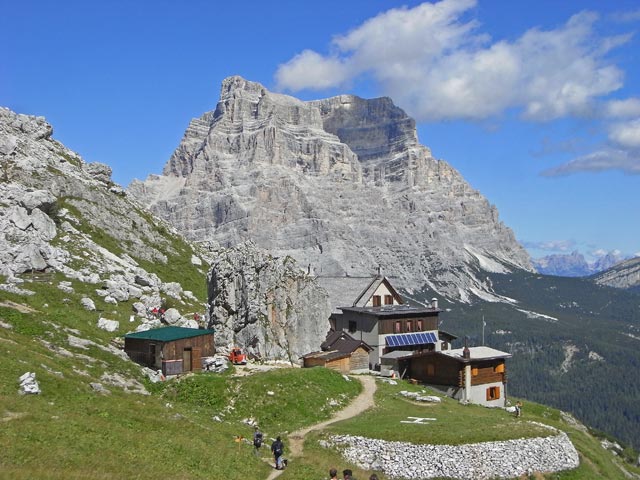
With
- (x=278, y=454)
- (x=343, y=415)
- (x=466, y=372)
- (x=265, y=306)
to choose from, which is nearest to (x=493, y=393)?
(x=466, y=372)

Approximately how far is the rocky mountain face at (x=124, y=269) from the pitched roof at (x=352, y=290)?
1180 centimetres

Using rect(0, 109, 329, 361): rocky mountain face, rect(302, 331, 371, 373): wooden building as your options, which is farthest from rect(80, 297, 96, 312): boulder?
rect(302, 331, 371, 373): wooden building

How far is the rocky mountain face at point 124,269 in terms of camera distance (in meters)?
69.4

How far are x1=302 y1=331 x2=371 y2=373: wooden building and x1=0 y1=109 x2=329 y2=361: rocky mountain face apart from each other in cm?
226

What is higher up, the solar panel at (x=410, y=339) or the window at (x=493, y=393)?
the solar panel at (x=410, y=339)

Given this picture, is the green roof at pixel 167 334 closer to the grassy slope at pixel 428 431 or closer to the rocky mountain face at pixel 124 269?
the rocky mountain face at pixel 124 269

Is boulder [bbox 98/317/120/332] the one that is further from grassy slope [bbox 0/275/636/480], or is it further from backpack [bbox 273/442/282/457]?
backpack [bbox 273/442/282/457]

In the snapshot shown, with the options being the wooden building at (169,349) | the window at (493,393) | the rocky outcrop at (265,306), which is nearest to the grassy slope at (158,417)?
the wooden building at (169,349)

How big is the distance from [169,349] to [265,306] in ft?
58.8

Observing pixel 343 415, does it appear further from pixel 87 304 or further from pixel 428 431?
pixel 87 304

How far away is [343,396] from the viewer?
54750 millimetres

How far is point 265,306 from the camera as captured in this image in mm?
70375

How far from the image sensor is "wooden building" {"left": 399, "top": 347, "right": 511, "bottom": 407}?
226 ft

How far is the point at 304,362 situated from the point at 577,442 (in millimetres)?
28467
